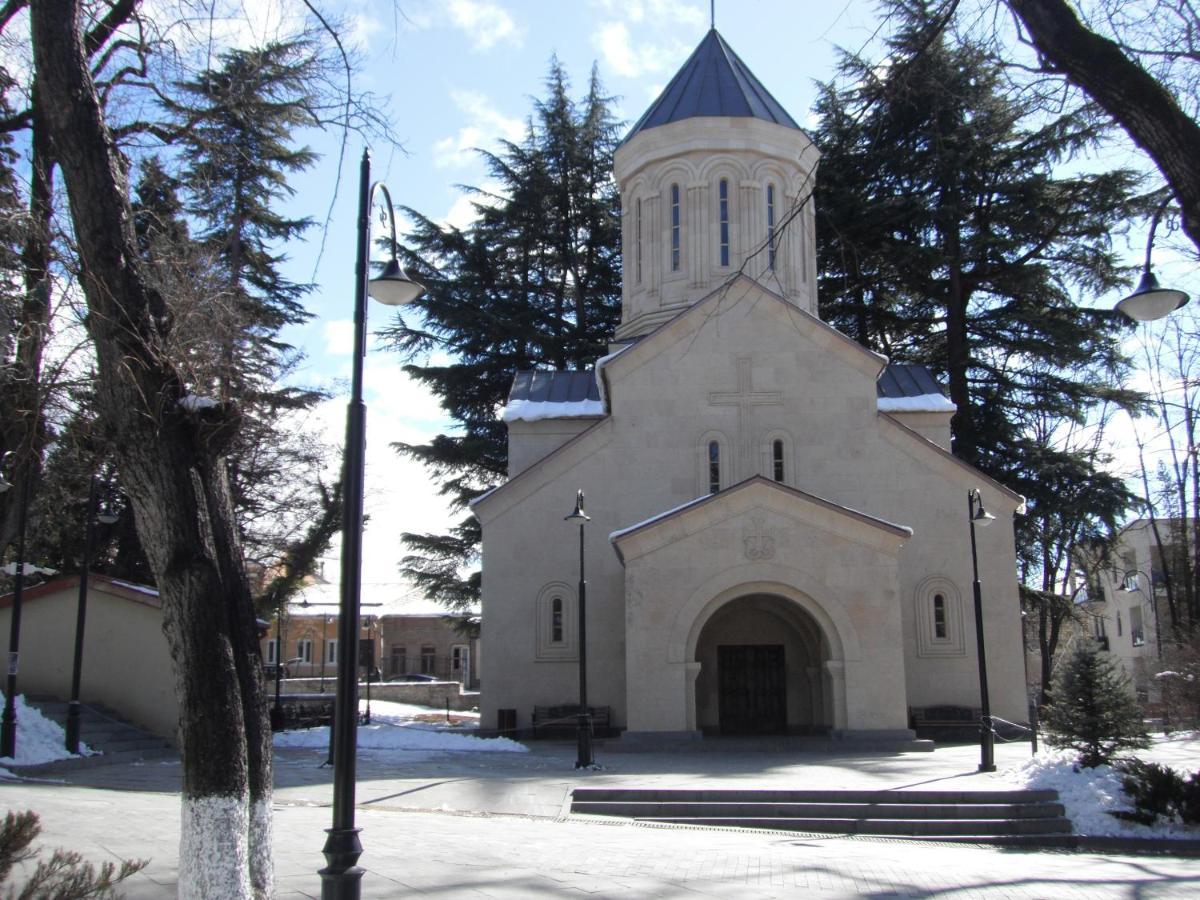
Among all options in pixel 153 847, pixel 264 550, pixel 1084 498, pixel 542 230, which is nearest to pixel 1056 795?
pixel 153 847

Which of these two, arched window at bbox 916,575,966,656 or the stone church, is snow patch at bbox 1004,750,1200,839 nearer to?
the stone church

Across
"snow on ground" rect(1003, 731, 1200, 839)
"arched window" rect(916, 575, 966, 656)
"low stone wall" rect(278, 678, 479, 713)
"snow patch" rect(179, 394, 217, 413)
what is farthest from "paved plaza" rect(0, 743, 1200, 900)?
"low stone wall" rect(278, 678, 479, 713)

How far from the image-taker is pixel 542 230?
36312 millimetres

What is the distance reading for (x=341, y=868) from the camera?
6.25m

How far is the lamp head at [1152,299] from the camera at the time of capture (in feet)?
26.3

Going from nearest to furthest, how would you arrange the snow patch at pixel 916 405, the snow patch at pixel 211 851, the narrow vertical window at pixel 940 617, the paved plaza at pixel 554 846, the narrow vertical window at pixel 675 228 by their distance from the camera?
the snow patch at pixel 211 851
the paved plaza at pixel 554 846
the narrow vertical window at pixel 940 617
the snow patch at pixel 916 405
the narrow vertical window at pixel 675 228

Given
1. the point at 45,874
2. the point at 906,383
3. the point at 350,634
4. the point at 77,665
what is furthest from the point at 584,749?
the point at 906,383

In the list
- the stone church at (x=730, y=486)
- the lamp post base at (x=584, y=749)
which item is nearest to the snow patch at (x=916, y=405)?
Result: the stone church at (x=730, y=486)

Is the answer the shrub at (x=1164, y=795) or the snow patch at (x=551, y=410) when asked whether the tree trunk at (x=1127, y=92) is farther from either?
the snow patch at (x=551, y=410)

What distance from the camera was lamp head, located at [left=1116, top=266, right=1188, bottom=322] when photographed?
8.01m

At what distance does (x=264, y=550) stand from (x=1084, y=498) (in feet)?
70.4

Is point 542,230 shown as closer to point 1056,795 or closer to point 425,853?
point 1056,795

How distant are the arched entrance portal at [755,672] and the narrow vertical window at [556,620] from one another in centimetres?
297

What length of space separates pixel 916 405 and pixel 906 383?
1278mm
